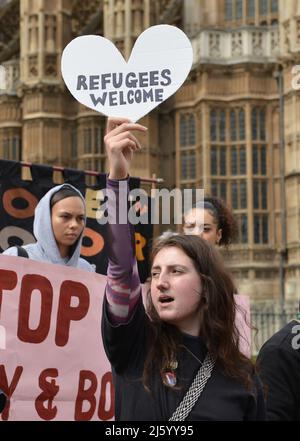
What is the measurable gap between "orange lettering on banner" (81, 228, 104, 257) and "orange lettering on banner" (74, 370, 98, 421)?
2.27 ft

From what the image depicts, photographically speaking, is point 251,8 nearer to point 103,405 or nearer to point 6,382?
point 103,405

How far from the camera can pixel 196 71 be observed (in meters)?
17.4

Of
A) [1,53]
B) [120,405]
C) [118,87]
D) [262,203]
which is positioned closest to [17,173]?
[118,87]

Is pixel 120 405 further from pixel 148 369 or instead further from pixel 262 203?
pixel 262 203

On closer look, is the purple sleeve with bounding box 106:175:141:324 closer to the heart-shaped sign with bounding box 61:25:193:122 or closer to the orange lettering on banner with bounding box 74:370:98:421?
the heart-shaped sign with bounding box 61:25:193:122

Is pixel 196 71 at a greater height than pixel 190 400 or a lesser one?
greater

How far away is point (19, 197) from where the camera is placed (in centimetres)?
406

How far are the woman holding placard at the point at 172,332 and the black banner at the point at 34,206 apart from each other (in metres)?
2.05

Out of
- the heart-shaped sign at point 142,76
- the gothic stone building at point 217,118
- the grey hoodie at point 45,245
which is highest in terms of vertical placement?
the gothic stone building at point 217,118

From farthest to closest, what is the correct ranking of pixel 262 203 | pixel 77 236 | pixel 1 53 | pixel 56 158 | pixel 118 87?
Answer: 1. pixel 1 53
2. pixel 56 158
3. pixel 262 203
4. pixel 77 236
5. pixel 118 87

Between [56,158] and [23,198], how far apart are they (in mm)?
14231

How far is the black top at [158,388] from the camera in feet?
6.08

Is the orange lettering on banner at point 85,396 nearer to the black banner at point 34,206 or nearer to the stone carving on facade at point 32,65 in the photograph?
the black banner at point 34,206

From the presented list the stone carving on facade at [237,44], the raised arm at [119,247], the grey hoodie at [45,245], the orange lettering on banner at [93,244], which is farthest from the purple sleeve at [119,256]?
the stone carving on facade at [237,44]
